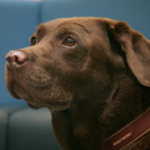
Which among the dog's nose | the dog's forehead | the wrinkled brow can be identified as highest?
the dog's forehead

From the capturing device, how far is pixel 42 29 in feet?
3.88

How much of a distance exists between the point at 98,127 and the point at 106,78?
0.75 ft

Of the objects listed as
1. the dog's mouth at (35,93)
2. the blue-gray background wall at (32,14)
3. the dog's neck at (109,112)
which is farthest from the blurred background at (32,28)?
the dog's mouth at (35,93)

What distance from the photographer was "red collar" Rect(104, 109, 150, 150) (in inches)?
38.7

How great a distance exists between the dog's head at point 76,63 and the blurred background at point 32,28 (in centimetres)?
95

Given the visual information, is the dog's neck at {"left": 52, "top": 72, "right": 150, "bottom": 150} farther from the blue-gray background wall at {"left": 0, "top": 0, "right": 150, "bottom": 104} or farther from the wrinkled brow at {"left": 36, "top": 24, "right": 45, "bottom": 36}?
the blue-gray background wall at {"left": 0, "top": 0, "right": 150, "bottom": 104}

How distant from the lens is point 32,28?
2688 mm

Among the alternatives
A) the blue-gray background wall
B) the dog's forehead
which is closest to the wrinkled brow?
the dog's forehead

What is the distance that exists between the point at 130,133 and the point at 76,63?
0.38m

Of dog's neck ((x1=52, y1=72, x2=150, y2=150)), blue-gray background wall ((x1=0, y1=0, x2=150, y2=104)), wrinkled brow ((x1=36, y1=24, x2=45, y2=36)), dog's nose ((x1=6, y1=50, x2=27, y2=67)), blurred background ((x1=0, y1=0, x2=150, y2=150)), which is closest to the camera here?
dog's nose ((x1=6, y1=50, x2=27, y2=67))

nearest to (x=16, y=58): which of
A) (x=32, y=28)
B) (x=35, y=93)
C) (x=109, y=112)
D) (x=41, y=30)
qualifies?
(x=35, y=93)

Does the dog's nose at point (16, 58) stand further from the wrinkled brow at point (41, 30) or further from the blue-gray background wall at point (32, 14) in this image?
the blue-gray background wall at point (32, 14)

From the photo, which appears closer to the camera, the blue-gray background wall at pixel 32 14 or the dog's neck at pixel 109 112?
the dog's neck at pixel 109 112

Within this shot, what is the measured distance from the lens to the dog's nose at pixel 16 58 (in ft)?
2.95
